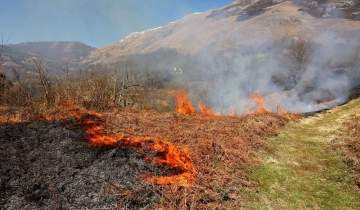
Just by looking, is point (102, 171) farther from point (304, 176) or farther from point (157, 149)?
point (304, 176)

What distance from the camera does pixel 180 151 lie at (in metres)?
16.5

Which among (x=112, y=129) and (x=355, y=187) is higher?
(x=112, y=129)

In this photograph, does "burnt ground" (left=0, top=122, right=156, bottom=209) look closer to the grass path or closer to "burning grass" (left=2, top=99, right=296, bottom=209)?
"burning grass" (left=2, top=99, right=296, bottom=209)

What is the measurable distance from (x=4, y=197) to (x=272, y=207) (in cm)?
842

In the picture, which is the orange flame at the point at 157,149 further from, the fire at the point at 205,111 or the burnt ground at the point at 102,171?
the fire at the point at 205,111

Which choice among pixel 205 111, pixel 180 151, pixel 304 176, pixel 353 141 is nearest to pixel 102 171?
pixel 180 151

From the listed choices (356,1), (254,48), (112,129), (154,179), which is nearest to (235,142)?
(112,129)

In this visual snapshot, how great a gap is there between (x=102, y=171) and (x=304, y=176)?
27.1ft

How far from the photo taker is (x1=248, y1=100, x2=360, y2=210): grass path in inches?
542

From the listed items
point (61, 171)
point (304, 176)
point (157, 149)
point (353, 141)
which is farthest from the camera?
Answer: point (353, 141)

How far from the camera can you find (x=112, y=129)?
18.8m

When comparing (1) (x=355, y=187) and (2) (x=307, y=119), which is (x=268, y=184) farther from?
(2) (x=307, y=119)

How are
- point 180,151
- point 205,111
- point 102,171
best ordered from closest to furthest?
point 102,171 → point 180,151 → point 205,111

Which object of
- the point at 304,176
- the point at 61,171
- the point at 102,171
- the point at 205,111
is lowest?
the point at 304,176
